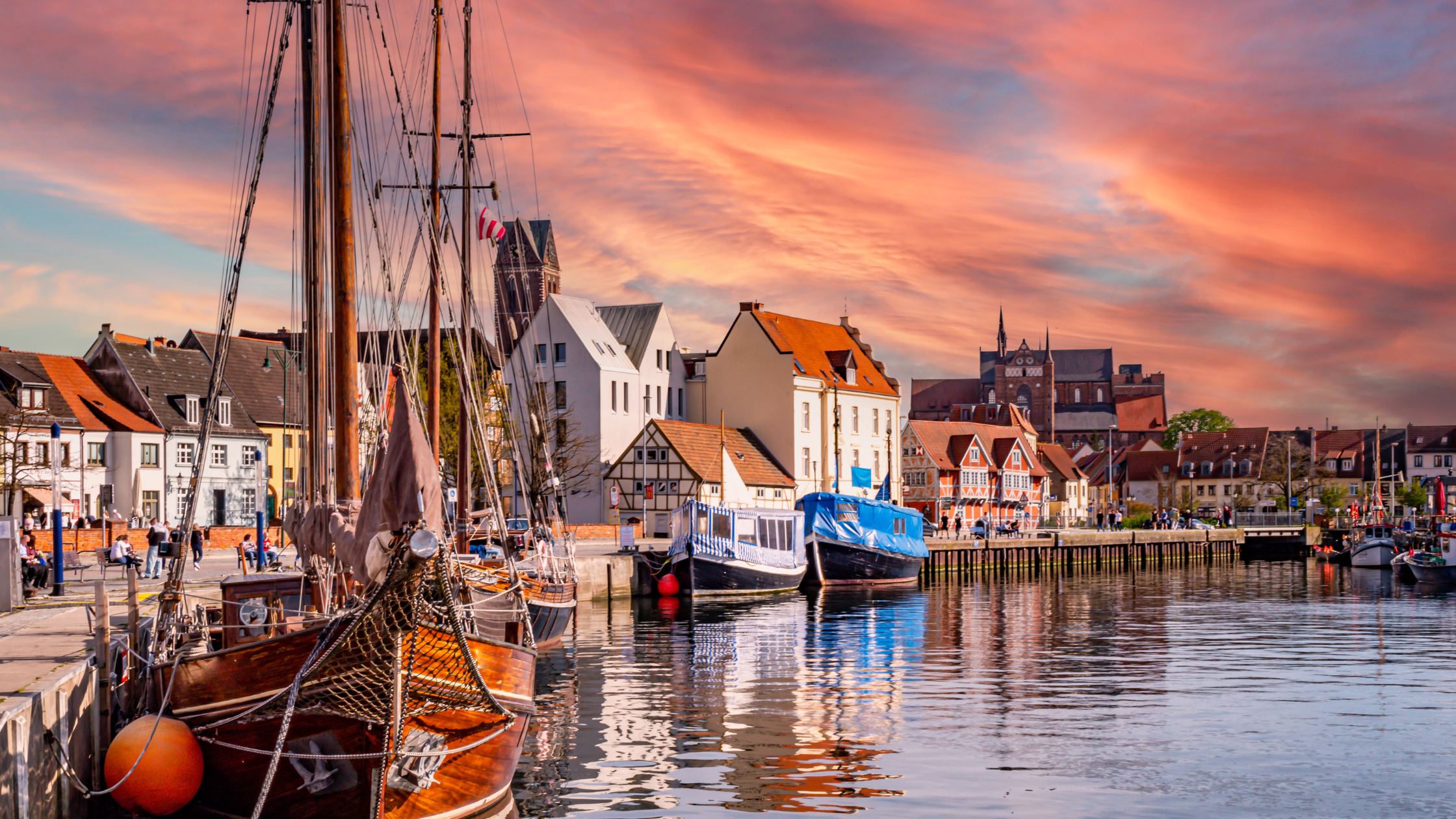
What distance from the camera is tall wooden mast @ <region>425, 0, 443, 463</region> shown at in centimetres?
3562

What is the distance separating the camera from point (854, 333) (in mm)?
103188

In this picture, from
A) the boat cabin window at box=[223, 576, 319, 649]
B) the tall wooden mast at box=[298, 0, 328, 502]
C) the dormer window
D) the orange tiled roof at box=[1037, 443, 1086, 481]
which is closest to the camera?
the boat cabin window at box=[223, 576, 319, 649]

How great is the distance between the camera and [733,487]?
7731 cm

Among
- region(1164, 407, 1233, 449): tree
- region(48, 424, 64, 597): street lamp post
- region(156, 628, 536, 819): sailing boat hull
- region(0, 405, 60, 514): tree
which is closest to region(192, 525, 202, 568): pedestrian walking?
region(0, 405, 60, 514): tree

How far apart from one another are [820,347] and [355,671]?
80.0 m

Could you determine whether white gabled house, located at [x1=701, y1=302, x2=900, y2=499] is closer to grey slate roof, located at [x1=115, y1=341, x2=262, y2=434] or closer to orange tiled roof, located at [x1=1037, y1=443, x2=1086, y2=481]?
grey slate roof, located at [x1=115, y1=341, x2=262, y2=434]

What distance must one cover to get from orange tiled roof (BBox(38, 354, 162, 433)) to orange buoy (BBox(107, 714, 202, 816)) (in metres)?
58.1

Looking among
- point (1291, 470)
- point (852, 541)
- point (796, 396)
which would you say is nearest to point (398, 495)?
point (852, 541)

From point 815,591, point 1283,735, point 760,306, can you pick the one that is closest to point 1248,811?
point 1283,735

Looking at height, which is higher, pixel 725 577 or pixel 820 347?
pixel 820 347

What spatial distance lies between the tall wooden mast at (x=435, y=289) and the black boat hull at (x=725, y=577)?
1666 cm

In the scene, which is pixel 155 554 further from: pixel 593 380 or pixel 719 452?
pixel 719 452

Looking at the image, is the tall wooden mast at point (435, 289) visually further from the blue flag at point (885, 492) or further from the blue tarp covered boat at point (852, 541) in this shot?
the blue flag at point (885, 492)

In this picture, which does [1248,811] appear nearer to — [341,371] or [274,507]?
[341,371]
